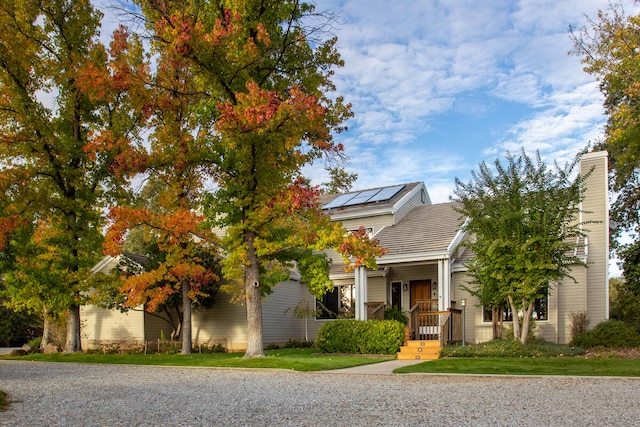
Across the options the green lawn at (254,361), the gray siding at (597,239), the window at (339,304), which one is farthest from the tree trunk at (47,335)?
the gray siding at (597,239)

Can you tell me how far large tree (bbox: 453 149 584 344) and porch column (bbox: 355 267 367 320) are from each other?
14.9 feet

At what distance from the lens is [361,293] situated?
67.1ft

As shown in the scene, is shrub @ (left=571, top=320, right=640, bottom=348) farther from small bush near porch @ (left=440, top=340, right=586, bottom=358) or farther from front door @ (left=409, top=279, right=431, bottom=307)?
front door @ (left=409, top=279, right=431, bottom=307)

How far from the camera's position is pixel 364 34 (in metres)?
15.0

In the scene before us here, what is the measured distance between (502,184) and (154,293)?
37.8 feet

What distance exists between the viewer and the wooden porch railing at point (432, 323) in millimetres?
18375

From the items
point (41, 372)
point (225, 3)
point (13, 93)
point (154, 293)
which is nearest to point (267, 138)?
point (225, 3)

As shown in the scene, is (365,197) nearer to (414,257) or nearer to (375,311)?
(414,257)

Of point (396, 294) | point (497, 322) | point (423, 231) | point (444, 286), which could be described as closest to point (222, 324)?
point (396, 294)

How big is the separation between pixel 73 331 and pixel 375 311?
1212 cm

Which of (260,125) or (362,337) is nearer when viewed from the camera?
(260,125)

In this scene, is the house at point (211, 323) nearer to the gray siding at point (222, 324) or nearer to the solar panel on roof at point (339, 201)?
the gray siding at point (222, 324)

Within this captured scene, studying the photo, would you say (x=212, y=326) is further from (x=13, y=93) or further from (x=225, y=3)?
(x=225, y=3)

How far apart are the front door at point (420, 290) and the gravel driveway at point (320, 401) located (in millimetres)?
10088
